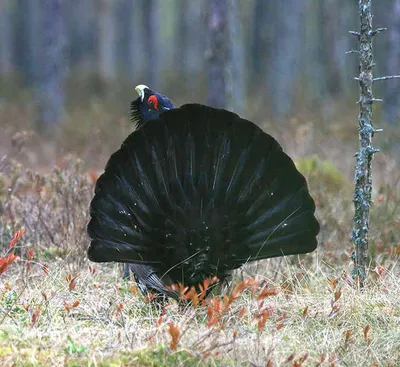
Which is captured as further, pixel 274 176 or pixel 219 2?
pixel 219 2

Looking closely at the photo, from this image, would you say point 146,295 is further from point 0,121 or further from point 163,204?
point 0,121

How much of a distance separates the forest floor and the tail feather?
314 mm

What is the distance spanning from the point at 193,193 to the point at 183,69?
29.5 m

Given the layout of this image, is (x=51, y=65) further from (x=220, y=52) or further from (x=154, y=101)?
(x=154, y=101)

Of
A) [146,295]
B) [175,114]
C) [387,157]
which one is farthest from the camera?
[387,157]

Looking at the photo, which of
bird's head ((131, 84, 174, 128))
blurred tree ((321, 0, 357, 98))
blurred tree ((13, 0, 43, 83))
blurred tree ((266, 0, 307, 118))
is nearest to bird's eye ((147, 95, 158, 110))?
bird's head ((131, 84, 174, 128))

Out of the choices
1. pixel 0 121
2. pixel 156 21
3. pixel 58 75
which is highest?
pixel 156 21

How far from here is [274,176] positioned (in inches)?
168

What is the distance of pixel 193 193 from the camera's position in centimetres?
417

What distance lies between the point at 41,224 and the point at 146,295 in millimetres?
1878

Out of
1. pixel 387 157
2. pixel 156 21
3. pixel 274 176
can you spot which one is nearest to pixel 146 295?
pixel 274 176

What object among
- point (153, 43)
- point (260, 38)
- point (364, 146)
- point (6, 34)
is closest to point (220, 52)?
point (364, 146)

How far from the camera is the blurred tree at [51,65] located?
16438mm

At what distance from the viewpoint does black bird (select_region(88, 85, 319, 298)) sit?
413 centimetres
